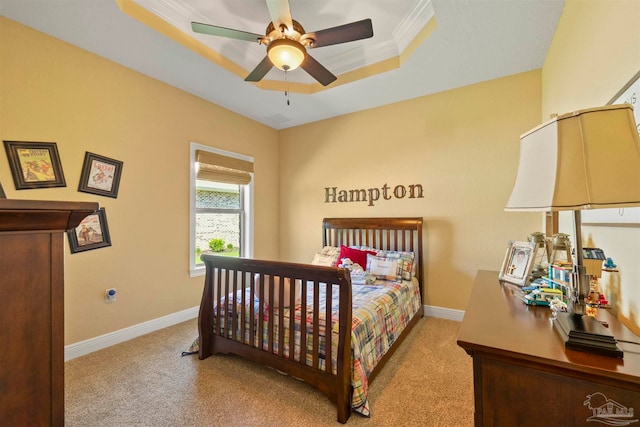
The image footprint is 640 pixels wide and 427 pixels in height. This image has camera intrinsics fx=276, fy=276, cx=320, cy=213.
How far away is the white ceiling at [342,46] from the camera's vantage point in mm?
2062

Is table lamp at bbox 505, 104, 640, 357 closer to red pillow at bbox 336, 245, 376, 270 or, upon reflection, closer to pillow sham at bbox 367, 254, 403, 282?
pillow sham at bbox 367, 254, 403, 282

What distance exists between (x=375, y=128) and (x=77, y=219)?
3552 millimetres

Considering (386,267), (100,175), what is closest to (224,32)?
(100,175)

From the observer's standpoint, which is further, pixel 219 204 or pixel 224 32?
pixel 219 204

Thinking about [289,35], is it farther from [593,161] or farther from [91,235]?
[91,235]

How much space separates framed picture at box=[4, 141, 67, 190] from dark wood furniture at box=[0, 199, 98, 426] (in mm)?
2309

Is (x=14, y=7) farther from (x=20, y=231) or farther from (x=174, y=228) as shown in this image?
(x=20, y=231)

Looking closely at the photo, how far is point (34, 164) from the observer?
7.23 feet

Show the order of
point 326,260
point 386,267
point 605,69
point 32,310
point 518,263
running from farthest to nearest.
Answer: point 326,260, point 386,267, point 518,263, point 605,69, point 32,310

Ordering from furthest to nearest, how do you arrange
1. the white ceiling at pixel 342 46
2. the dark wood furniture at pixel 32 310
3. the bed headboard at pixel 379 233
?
the bed headboard at pixel 379 233, the white ceiling at pixel 342 46, the dark wood furniture at pixel 32 310

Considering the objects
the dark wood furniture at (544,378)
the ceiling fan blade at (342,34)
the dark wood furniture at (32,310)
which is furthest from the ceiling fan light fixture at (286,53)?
the dark wood furniture at (544,378)

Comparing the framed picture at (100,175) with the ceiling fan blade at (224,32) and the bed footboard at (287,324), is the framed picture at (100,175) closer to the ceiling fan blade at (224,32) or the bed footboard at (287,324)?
the bed footboard at (287,324)

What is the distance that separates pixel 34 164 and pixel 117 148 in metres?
0.63

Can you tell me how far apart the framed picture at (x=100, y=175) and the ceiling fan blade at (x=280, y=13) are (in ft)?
6.59
